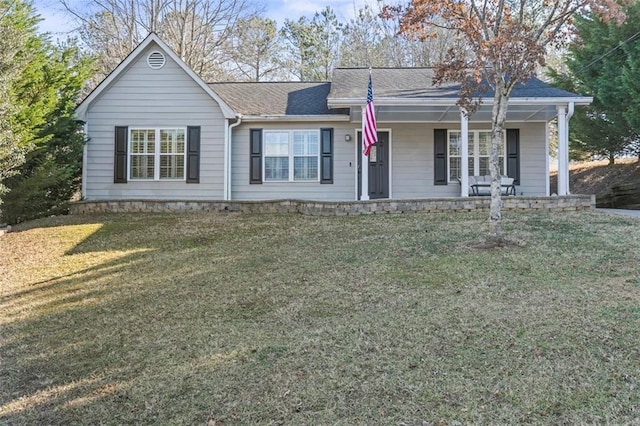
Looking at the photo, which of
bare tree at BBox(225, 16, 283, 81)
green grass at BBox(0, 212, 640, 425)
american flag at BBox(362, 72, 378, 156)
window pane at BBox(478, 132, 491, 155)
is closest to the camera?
green grass at BBox(0, 212, 640, 425)

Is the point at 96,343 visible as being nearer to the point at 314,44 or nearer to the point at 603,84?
the point at 603,84

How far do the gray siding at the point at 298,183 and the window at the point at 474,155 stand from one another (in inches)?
106

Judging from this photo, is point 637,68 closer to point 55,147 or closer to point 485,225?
point 485,225

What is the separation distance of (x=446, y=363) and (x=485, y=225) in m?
5.62

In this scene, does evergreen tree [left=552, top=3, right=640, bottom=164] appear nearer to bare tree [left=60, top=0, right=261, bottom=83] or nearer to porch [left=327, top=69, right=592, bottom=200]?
porch [left=327, top=69, right=592, bottom=200]

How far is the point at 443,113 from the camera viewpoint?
11.5m

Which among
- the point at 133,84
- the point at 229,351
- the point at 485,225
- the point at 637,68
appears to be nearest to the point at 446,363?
the point at 229,351

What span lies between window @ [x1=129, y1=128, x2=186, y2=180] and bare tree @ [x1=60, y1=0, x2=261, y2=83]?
1049cm

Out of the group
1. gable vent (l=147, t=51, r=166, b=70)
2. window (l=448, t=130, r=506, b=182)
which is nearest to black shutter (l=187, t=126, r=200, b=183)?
gable vent (l=147, t=51, r=166, b=70)

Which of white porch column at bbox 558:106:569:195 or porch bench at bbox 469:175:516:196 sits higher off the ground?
white porch column at bbox 558:106:569:195

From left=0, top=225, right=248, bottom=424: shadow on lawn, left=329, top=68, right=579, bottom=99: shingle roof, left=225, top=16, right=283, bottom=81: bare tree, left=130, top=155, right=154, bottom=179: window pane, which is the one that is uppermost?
left=225, top=16, right=283, bottom=81: bare tree

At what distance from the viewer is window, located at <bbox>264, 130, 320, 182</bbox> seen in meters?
12.2

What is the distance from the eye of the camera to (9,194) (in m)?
10.1

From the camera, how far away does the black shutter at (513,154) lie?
1233cm
